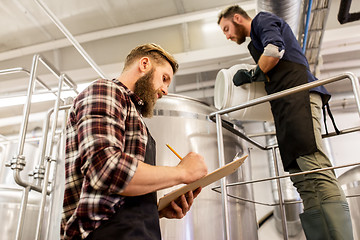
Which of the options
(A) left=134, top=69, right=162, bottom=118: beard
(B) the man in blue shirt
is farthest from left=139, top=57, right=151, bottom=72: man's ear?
(B) the man in blue shirt

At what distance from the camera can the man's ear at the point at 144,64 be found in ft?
3.14

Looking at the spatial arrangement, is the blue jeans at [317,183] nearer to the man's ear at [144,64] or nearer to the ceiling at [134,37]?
the man's ear at [144,64]

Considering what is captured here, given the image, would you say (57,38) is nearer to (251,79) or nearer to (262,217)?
(251,79)

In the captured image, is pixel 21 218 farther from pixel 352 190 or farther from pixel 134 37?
pixel 352 190

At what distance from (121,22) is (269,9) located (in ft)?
5.27

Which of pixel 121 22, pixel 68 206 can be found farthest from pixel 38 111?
pixel 68 206

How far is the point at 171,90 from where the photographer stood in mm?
3123

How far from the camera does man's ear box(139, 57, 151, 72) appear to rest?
96 cm

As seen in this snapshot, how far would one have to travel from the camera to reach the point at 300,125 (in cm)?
121

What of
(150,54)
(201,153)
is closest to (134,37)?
(201,153)

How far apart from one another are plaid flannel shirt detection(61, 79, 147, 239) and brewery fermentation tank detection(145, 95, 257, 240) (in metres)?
0.79

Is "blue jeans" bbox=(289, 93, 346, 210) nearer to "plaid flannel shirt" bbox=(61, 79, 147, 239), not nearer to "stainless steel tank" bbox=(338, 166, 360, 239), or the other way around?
"plaid flannel shirt" bbox=(61, 79, 147, 239)

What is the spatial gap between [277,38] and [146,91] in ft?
2.27

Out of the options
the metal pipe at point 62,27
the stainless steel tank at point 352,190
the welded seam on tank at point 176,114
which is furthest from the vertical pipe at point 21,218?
the stainless steel tank at point 352,190
